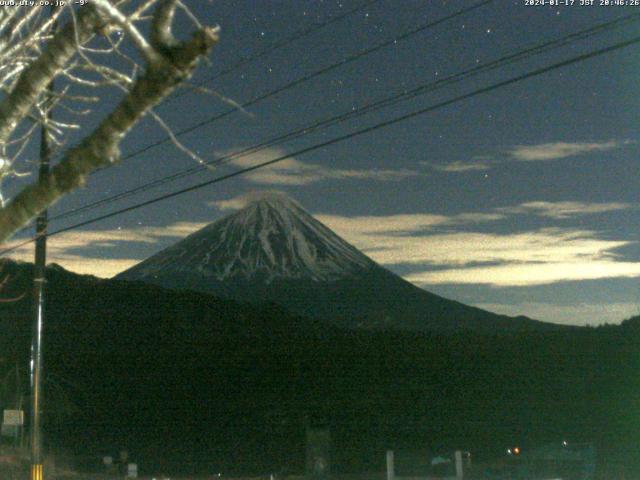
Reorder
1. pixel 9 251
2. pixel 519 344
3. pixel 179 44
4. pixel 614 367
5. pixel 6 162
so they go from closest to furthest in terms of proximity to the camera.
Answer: pixel 179 44 → pixel 6 162 → pixel 9 251 → pixel 614 367 → pixel 519 344

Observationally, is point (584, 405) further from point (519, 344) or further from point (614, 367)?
point (519, 344)

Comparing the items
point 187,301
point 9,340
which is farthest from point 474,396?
point 187,301

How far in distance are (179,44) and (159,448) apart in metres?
77.0

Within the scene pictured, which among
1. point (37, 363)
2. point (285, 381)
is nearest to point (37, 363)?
point (37, 363)

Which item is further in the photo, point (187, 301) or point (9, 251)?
point (187, 301)

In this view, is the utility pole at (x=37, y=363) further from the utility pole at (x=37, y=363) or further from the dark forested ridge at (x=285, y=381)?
the dark forested ridge at (x=285, y=381)

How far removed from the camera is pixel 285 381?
112 metres

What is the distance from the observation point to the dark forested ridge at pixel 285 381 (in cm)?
7675

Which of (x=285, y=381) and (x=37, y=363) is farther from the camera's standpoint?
(x=285, y=381)

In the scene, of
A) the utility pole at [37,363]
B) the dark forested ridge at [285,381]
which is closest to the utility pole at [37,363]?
the utility pole at [37,363]

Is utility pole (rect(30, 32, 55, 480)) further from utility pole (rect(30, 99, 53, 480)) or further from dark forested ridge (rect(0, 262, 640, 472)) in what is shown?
dark forested ridge (rect(0, 262, 640, 472))

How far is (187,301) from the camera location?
144375 mm

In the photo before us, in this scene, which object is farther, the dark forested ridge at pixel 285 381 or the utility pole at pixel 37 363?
the dark forested ridge at pixel 285 381

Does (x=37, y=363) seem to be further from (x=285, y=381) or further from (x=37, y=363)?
(x=285, y=381)
